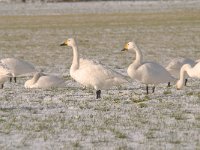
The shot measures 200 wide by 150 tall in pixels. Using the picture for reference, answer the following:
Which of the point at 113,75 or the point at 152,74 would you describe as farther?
the point at 152,74

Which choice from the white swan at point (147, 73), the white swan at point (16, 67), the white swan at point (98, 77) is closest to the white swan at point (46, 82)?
the white swan at point (16, 67)

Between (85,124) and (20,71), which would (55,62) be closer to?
(20,71)

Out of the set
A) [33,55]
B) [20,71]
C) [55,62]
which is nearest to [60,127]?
[20,71]

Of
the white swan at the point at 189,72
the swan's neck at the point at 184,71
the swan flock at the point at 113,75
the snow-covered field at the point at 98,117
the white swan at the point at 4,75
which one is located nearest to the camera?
the snow-covered field at the point at 98,117

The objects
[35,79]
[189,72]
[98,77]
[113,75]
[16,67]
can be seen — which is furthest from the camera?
[16,67]

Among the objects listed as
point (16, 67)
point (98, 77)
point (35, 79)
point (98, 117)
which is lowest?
point (98, 117)

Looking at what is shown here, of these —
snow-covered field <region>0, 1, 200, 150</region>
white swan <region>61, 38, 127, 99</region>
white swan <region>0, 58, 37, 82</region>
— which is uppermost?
white swan <region>0, 58, 37, 82</region>

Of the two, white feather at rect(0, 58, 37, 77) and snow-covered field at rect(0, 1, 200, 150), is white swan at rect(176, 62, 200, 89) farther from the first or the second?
white feather at rect(0, 58, 37, 77)

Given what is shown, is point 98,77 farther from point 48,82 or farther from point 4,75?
point 4,75

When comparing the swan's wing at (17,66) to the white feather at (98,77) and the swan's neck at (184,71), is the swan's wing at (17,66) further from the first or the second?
the swan's neck at (184,71)

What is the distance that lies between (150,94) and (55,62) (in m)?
9.84

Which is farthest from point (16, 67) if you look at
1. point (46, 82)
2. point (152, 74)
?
point (152, 74)

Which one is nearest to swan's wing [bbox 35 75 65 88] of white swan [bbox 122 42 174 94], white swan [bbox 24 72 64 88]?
white swan [bbox 24 72 64 88]

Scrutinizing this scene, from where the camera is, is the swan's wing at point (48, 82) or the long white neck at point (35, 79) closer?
the swan's wing at point (48, 82)
